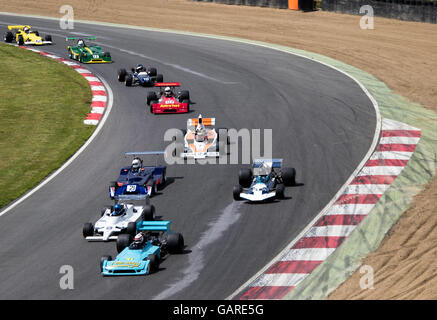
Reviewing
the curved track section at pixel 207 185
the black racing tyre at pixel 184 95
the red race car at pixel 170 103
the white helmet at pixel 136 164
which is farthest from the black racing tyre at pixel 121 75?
the white helmet at pixel 136 164

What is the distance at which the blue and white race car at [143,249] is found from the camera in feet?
58.4

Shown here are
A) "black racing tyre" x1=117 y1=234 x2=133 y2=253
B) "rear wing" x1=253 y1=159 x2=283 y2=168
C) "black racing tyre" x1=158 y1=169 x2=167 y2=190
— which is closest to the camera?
"black racing tyre" x1=117 y1=234 x2=133 y2=253

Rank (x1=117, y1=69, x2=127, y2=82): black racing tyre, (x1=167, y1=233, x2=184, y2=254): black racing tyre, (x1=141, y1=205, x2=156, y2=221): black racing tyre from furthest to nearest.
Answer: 1. (x1=117, y1=69, x2=127, y2=82): black racing tyre
2. (x1=141, y1=205, x2=156, y2=221): black racing tyre
3. (x1=167, y1=233, x2=184, y2=254): black racing tyre

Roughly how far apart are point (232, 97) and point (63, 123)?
767cm

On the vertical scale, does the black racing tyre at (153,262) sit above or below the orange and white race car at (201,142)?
below

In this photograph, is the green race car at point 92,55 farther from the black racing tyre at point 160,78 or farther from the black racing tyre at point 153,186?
the black racing tyre at point 153,186

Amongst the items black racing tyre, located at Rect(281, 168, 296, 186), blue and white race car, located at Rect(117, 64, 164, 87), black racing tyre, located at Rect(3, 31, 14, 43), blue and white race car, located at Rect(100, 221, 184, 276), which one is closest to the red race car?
blue and white race car, located at Rect(117, 64, 164, 87)

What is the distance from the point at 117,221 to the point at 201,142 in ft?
23.2

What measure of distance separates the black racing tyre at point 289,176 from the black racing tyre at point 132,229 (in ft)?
17.9

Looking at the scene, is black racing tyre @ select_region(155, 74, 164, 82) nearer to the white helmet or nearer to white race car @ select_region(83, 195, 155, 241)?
the white helmet

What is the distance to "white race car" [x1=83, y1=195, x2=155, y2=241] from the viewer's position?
20.1 meters

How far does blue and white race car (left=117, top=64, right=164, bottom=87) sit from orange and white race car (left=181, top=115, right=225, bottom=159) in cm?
993

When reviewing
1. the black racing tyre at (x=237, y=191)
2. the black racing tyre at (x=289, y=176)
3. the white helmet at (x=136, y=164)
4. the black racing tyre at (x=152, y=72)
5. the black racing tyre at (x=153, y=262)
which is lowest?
the black racing tyre at (x=153, y=262)

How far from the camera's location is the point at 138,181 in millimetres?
23281
